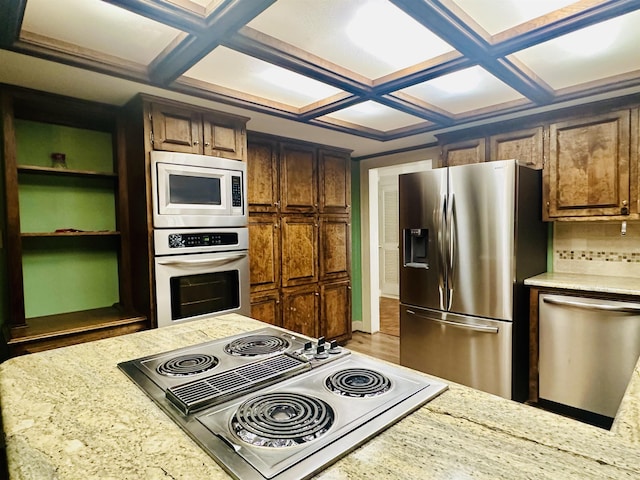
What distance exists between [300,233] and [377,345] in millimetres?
1589

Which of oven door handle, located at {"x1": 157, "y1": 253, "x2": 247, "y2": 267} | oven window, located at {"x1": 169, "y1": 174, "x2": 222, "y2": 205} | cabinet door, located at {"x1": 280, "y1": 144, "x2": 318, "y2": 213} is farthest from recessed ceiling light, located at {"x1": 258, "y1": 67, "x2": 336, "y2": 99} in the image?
oven door handle, located at {"x1": 157, "y1": 253, "x2": 247, "y2": 267}

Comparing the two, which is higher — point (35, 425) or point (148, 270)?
point (148, 270)

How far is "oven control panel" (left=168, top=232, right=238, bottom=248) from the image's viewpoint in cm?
237

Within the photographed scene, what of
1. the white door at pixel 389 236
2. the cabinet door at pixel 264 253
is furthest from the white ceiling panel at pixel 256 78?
the white door at pixel 389 236

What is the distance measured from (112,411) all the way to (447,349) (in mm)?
2429

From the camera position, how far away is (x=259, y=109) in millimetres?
2541

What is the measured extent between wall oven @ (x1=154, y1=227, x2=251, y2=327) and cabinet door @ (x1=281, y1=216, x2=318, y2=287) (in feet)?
2.35

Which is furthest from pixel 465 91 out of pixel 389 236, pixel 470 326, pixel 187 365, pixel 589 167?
pixel 389 236

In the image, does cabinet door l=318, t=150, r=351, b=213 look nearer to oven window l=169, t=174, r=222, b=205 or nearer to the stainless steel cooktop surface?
oven window l=169, t=174, r=222, b=205

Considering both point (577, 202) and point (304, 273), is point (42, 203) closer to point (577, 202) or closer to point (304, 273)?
point (304, 273)

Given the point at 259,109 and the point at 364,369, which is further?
the point at 259,109

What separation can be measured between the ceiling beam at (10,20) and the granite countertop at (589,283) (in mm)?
3122

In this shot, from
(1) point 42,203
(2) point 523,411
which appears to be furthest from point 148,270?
(2) point 523,411

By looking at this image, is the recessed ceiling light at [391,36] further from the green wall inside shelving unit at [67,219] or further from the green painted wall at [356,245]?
the green painted wall at [356,245]
